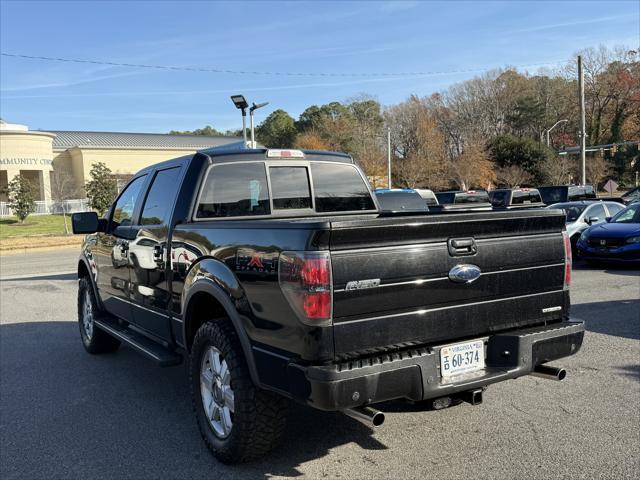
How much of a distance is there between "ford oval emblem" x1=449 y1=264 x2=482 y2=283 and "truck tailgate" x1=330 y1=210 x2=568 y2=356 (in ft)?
0.08

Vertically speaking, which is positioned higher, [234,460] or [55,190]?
[55,190]

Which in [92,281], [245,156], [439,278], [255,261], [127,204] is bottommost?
[92,281]

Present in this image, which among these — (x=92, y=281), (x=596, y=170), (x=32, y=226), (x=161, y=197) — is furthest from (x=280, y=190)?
(x=596, y=170)

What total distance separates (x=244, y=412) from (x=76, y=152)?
55604 mm

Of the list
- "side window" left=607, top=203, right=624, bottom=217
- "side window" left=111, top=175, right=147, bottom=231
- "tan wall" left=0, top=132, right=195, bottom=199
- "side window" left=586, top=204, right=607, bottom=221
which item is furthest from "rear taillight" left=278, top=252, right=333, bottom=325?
"tan wall" left=0, top=132, right=195, bottom=199

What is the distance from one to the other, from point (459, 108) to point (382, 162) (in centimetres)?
1856

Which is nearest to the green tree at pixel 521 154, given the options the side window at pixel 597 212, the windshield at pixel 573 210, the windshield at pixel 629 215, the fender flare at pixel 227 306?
the side window at pixel 597 212

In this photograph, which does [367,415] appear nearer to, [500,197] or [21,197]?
[500,197]

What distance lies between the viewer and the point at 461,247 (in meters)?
3.34

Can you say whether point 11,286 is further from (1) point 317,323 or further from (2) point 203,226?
(1) point 317,323

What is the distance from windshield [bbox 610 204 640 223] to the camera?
13430mm

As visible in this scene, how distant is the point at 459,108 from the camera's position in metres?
61.9

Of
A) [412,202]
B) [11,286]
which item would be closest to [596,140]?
[412,202]

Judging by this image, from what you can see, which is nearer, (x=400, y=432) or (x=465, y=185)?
(x=400, y=432)
